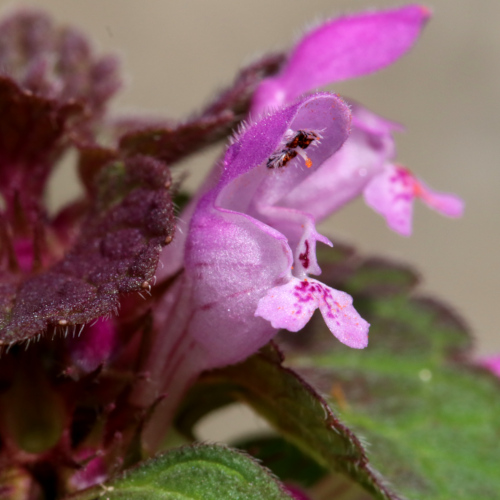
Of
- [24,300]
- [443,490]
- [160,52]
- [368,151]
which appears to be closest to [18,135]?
[24,300]

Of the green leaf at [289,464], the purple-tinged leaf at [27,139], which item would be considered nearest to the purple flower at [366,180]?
the purple-tinged leaf at [27,139]

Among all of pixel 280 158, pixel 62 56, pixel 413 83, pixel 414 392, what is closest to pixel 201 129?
pixel 280 158

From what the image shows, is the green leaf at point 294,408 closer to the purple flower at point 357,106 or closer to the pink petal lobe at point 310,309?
the pink petal lobe at point 310,309

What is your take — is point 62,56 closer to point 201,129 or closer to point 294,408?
point 201,129

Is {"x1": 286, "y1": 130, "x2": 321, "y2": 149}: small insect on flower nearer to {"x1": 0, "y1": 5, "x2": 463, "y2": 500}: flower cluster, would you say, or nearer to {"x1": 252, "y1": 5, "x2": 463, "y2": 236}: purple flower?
{"x1": 0, "y1": 5, "x2": 463, "y2": 500}: flower cluster

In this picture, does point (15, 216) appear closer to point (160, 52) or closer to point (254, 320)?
point (254, 320)
